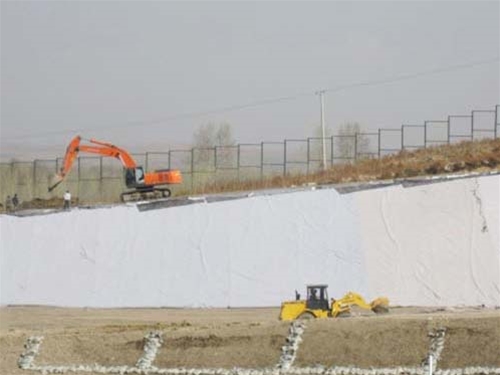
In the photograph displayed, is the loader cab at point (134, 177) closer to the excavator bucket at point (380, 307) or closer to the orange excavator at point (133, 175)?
the orange excavator at point (133, 175)

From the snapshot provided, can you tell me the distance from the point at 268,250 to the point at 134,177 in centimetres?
1156

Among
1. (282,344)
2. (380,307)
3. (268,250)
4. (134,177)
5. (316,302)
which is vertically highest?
(134,177)

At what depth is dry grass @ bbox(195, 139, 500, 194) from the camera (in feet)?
169

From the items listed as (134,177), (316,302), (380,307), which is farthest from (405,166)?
(316,302)

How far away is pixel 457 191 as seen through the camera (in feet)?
131

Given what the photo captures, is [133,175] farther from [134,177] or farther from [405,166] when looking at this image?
[405,166]

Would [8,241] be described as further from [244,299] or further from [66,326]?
[66,326]

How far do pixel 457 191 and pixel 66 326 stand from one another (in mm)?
14112

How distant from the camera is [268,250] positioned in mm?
41531

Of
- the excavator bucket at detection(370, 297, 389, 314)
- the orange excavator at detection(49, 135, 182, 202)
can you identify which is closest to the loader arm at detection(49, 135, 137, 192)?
the orange excavator at detection(49, 135, 182, 202)

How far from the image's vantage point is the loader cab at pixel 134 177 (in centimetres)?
5144

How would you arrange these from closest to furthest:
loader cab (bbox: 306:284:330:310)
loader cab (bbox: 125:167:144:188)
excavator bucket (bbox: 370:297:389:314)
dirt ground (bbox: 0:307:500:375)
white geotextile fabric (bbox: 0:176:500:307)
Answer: dirt ground (bbox: 0:307:500:375), loader cab (bbox: 306:284:330:310), excavator bucket (bbox: 370:297:389:314), white geotextile fabric (bbox: 0:176:500:307), loader cab (bbox: 125:167:144:188)

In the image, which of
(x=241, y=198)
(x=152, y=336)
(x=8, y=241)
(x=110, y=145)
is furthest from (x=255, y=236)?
(x=152, y=336)

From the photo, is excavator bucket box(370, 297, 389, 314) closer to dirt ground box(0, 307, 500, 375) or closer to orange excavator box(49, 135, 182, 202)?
dirt ground box(0, 307, 500, 375)
